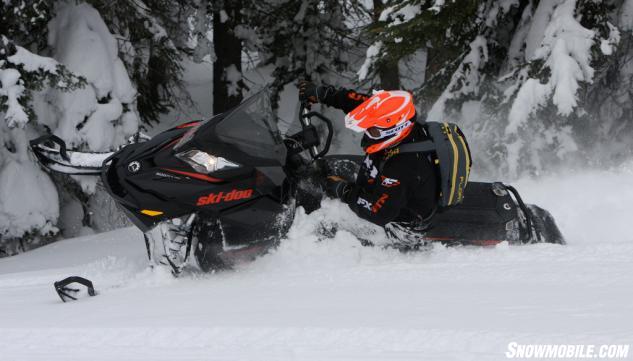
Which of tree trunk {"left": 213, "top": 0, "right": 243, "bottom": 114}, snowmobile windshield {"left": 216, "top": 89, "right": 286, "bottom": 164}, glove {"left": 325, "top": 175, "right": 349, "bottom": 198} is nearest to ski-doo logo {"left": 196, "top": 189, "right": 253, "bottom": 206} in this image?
snowmobile windshield {"left": 216, "top": 89, "right": 286, "bottom": 164}

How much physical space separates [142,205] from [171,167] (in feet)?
0.99

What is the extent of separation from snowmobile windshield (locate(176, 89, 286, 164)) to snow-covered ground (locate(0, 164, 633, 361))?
0.56 metres

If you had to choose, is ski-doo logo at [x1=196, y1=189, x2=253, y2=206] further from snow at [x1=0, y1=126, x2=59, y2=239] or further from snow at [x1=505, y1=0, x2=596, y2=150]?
snow at [x1=0, y1=126, x2=59, y2=239]

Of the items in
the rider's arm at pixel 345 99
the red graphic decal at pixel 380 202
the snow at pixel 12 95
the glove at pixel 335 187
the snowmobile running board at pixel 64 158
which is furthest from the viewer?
the snow at pixel 12 95

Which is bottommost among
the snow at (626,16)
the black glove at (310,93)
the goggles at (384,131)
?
the goggles at (384,131)

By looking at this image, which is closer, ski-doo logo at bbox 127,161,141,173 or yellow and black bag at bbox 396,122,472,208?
ski-doo logo at bbox 127,161,141,173

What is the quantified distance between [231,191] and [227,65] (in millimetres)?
9683

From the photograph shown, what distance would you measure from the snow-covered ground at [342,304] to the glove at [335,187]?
14 centimetres

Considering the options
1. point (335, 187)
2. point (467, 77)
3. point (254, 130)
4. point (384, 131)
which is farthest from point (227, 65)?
point (384, 131)

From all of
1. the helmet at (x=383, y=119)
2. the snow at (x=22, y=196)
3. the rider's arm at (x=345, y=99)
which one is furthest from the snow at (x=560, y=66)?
the snow at (x=22, y=196)

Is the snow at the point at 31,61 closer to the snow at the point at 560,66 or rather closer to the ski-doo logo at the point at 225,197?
the ski-doo logo at the point at 225,197

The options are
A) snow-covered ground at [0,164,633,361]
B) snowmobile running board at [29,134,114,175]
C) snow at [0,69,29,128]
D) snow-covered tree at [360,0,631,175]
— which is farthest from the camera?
snow-covered tree at [360,0,631,175]

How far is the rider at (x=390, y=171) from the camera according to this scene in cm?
417

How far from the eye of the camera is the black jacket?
4.21 m
